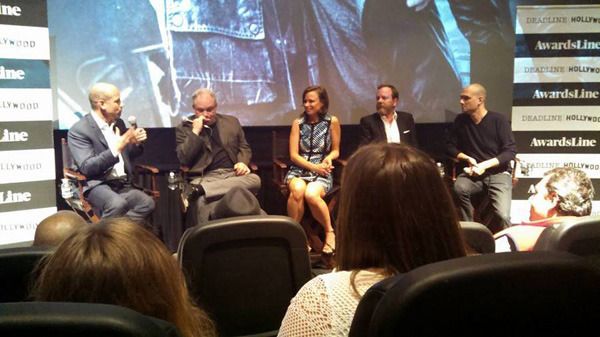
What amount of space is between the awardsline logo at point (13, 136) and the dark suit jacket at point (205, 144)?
3.46ft

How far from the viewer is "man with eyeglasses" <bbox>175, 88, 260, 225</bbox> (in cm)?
416

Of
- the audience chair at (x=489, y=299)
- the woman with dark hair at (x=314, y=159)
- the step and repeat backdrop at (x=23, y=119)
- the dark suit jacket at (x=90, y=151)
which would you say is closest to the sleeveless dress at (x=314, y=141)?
the woman with dark hair at (x=314, y=159)

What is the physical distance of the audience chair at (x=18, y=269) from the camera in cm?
122

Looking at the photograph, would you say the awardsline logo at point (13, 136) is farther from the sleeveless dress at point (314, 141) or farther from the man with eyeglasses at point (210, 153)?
the sleeveless dress at point (314, 141)

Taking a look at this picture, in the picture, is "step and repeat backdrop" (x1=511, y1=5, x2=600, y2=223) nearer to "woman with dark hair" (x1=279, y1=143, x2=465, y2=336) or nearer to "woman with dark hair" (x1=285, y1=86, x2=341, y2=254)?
"woman with dark hair" (x1=285, y1=86, x2=341, y2=254)

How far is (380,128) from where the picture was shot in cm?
472

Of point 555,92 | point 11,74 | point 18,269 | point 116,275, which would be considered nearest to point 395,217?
point 116,275

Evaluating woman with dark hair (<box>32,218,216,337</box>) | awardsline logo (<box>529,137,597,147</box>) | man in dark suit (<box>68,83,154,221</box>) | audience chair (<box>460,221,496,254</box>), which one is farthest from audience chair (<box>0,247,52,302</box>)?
awardsline logo (<box>529,137,597,147</box>)

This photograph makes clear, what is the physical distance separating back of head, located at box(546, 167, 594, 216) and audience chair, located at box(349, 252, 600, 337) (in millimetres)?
1526

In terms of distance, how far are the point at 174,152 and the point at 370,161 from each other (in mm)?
4004

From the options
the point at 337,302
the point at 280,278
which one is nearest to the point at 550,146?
the point at 280,278

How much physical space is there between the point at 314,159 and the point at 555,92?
7.14 feet

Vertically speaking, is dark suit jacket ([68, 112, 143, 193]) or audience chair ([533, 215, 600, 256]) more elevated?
dark suit jacket ([68, 112, 143, 193])

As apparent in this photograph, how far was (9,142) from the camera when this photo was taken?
3678 mm
